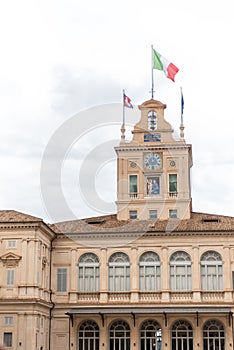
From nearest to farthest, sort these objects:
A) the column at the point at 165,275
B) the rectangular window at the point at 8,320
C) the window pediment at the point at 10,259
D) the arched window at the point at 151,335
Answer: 1. the rectangular window at the point at 8,320
2. the window pediment at the point at 10,259
3. the arched window at the point at 151,335
4. the column at the point at 165,275

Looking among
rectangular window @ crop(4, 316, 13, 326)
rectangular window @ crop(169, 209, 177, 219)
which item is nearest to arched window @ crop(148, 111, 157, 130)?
rectangular window @ crop(169, 209, 177, 219)

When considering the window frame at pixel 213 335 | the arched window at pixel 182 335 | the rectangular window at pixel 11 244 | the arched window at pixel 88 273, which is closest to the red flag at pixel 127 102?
the arched window at pixel 88 273

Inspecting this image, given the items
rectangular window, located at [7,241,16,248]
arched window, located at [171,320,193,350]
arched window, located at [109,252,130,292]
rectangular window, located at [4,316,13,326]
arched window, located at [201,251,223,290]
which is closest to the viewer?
rectangular window, located at [4,316,13,326]

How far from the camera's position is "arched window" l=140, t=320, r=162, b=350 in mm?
43938

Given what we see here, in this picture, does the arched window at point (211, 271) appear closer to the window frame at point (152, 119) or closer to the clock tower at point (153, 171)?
the clock tower at point (153, 171)

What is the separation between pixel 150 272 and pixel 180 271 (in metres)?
1.99

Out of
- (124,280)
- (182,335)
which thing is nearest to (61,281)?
(124,280)

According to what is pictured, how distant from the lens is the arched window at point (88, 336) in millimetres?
44531

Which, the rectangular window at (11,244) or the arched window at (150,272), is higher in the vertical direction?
the rectangular window at (11,244)

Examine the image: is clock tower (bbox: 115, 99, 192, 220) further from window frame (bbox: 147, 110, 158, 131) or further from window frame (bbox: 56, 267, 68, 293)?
window frame (bbox: 56, 267, 68, 293)

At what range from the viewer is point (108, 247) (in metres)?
46.0

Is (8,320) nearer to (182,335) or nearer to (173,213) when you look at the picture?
(182,335)

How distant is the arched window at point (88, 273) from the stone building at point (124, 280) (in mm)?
67

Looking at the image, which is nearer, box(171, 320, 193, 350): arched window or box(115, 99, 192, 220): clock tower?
box(171, 320, 193, 350): arched window
